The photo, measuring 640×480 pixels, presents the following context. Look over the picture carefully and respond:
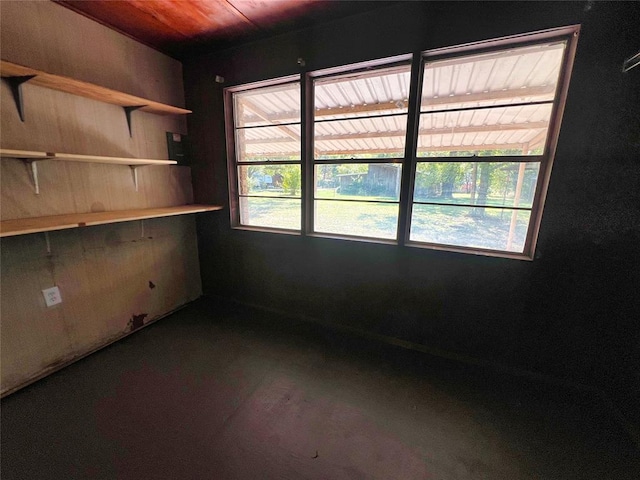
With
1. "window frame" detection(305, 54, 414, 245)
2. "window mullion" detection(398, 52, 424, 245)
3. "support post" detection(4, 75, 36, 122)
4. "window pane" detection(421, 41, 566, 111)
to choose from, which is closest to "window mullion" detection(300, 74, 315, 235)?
"window frame" detection(305, 54, 414, 245)

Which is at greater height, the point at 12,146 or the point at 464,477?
the point at 12,146

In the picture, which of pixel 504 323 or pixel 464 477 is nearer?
pixel 464 477

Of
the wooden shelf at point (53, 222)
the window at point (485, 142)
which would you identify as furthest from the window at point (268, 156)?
the window at point (485, 142)

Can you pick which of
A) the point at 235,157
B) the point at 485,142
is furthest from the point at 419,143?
the point at 235,157

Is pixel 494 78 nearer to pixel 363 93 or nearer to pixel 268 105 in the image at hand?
pixel 363 93

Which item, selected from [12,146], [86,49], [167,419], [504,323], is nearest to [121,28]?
[86,49]

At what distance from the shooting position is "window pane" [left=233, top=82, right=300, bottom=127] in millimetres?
2277

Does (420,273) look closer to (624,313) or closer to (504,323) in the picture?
(504,323)

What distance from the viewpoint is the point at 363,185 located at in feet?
6.98

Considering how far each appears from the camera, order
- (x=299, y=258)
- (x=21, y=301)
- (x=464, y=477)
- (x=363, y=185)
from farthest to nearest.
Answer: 1. (x=299, y=258)
2. (x=363, y=185)
3. (x=21, y=301)
4. (x=464, y=477)

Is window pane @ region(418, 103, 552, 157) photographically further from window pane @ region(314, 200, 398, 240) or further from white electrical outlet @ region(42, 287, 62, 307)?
white electrical outlet @ region(42, 287, 62, 307)

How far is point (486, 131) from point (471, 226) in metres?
0.66

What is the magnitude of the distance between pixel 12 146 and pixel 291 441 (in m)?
2.43

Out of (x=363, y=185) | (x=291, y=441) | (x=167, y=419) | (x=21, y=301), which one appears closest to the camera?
(x=291, y=441)
